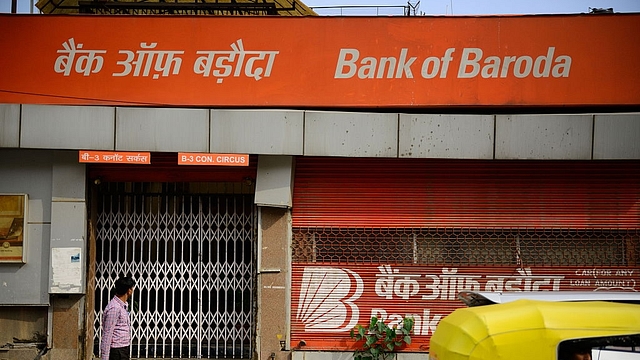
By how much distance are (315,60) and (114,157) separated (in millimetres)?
3202

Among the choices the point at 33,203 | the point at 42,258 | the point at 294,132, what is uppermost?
the point at 294,132

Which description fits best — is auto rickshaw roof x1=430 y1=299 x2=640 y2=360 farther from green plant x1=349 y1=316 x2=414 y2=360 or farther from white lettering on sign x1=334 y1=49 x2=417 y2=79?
white lettering on sign x1=334 y1=49 x2=417 y2=79

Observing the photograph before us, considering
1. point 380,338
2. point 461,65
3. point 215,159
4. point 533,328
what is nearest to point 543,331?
point 533,328

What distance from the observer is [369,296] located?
12320 mm

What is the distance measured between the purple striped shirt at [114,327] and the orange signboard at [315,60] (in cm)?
368

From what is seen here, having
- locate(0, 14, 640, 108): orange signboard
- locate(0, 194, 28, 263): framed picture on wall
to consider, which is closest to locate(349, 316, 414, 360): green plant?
locate(0, 14, 640, 108): orange signboard

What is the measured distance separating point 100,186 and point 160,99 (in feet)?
5.81

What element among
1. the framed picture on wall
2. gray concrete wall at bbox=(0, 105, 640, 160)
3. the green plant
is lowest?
the green plant

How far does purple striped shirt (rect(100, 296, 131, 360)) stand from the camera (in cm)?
945

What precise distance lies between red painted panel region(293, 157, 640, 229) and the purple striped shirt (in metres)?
3.47

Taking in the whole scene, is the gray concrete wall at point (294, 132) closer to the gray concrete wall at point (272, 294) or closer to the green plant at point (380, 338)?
the gray concrete wall at point (272, 294)

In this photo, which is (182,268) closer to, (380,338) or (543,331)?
(380,338)

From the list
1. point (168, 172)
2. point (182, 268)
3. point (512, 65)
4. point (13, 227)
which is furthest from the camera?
point (182, 268)

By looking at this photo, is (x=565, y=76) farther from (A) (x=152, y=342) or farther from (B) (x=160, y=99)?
(A) (x=152, y=342)
